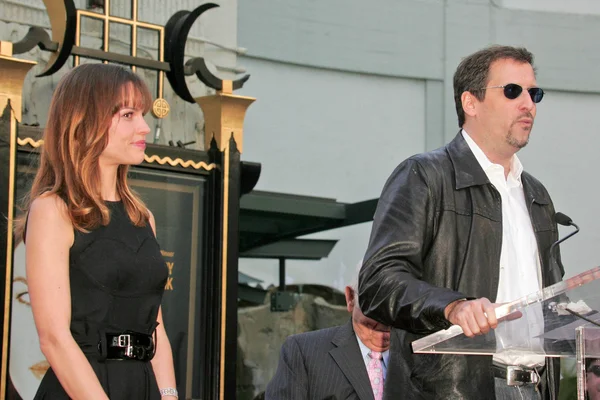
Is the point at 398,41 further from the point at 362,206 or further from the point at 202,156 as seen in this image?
the point at 202,156

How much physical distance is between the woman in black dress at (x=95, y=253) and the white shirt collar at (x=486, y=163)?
91cm

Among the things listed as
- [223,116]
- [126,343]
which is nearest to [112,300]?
[126,343]

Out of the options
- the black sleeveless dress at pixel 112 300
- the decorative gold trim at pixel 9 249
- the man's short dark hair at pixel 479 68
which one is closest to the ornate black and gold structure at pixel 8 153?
the decorative gold trim at pixel 9 249

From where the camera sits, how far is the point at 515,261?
2871mm

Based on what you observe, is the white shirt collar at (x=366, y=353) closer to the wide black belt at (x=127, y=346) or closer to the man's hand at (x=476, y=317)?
the wide black belt at (x=127, y=346)

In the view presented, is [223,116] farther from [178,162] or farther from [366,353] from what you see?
[366,353]

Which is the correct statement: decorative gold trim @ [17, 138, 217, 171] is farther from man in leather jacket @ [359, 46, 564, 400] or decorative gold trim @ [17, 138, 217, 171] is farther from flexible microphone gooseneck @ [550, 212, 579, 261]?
flexible microphone gooseneck @ [550, 212, 579, 261]

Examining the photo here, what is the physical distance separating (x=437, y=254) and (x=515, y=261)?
0.70 ft

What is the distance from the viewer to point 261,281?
8484 millimetres

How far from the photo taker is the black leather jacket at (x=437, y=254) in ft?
9.00

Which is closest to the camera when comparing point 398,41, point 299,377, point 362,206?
point 299,377

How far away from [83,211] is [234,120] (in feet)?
10.7

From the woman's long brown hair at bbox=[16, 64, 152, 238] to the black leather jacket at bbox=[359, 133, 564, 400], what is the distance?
726mm

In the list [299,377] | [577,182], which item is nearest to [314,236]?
[577,182]
